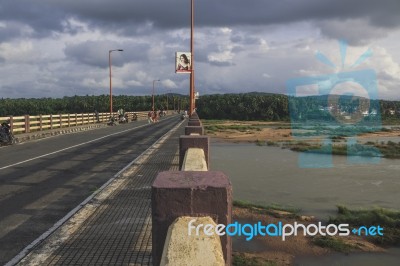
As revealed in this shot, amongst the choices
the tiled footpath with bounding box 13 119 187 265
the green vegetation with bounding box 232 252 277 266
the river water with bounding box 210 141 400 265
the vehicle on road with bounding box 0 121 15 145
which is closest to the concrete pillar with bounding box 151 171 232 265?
the tiled footpath with bounding box 13 119 187 265

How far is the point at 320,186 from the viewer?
58.0 ft

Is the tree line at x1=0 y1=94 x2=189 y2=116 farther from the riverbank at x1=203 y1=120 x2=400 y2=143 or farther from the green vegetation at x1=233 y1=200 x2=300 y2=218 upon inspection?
the green vegetation at x1=233 y1=200 x2=300 y2=218

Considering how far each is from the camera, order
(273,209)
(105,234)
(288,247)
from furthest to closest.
A: (273,209)
(288,247)
(105,234)

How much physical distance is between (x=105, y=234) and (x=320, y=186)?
12.9 m

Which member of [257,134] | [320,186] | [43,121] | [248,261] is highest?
[43,121]

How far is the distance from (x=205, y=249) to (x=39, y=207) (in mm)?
6567

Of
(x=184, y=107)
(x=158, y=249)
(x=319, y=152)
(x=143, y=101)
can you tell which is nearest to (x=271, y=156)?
(x=319, y=152)

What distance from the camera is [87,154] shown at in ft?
59.3

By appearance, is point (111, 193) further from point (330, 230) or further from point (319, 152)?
point (319, 152)

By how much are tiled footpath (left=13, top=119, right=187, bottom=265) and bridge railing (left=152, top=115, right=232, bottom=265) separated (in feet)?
7.90

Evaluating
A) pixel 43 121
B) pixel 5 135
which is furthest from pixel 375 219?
pixel 43 121

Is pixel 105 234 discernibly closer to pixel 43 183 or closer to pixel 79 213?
pixel 79 213

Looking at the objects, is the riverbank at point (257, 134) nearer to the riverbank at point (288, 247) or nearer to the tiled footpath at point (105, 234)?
the riverbank at point (288, 247)

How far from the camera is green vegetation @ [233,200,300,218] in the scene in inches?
468
